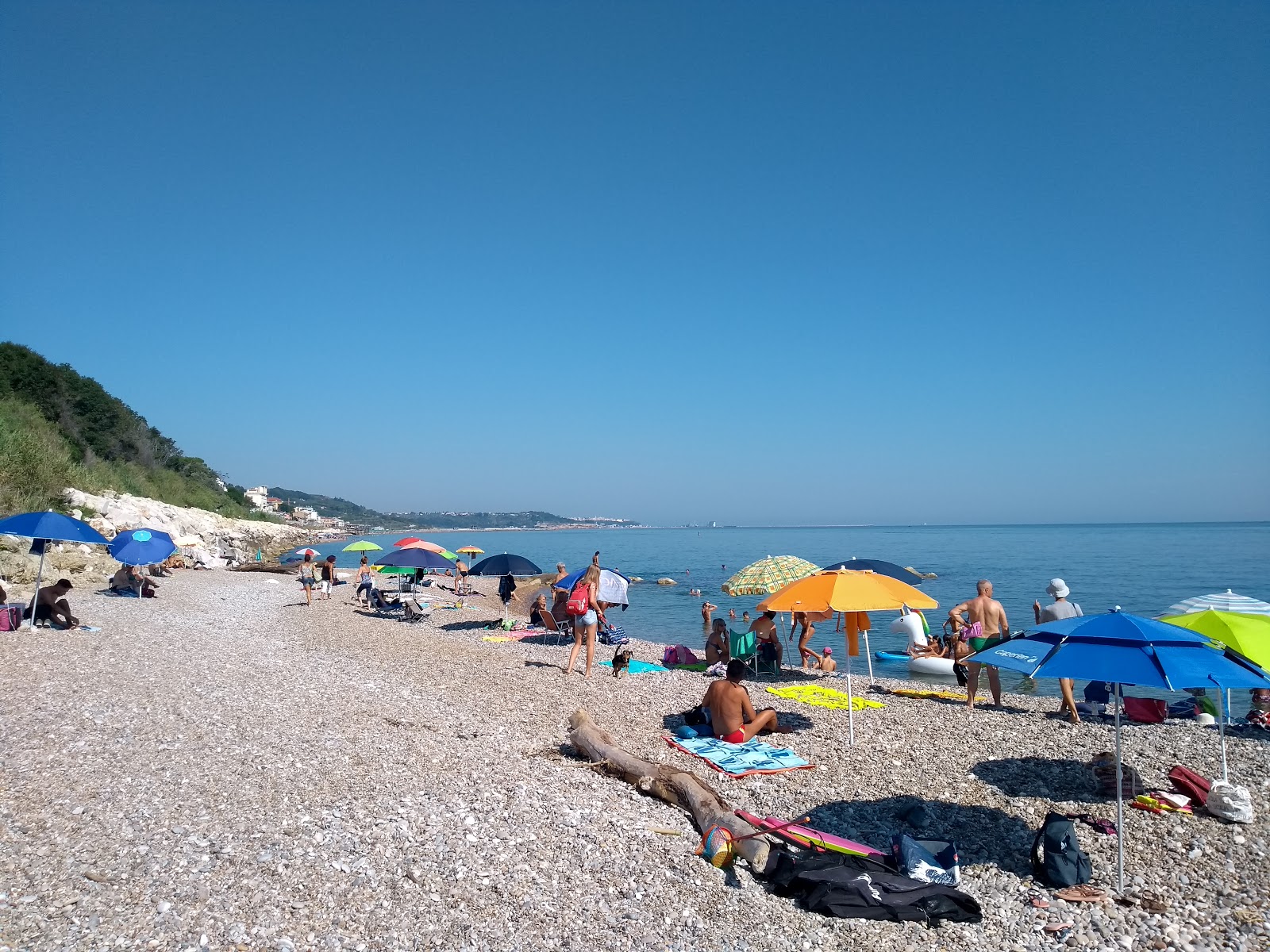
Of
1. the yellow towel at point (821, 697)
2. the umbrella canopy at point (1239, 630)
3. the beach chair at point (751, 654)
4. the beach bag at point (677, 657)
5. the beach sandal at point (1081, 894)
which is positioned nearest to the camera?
the beach sandal at point (1081, 894)

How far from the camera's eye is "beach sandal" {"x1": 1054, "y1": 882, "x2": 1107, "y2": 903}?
498 centimetres

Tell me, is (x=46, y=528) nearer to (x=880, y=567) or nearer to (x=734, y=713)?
(x=734, y=713)

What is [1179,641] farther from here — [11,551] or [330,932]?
[11,551]

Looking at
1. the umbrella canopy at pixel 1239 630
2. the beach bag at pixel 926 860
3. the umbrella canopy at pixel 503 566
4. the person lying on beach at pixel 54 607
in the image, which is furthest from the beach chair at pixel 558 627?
the umbrella canopy at pixel 1239 630

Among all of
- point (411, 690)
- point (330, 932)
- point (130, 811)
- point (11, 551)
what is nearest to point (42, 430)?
point (11, 551)

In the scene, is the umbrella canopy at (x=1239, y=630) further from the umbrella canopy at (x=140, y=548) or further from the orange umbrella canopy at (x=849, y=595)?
the umbrella canopy at (x=140, y=548)

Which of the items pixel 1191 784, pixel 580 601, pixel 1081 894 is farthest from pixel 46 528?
pixel 1191 784

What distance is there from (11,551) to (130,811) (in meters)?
20.1

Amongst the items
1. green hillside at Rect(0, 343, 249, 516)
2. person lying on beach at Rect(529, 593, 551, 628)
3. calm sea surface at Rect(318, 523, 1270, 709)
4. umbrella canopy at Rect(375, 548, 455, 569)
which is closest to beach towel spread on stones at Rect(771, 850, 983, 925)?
calm sea surface at Rect(318, 523, 1270, 709)

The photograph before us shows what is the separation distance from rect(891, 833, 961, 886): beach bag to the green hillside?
29349 millimetres

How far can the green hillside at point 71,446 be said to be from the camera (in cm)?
2803

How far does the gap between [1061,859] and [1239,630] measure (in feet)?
10.4

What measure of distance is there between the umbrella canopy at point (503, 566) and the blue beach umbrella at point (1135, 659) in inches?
557

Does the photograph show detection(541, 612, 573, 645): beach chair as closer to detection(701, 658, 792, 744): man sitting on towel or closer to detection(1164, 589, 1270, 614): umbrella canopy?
detection(701, 658, 792, 744): man sitting on towel
